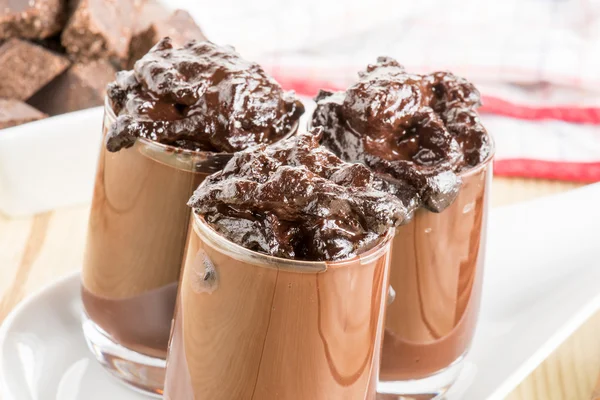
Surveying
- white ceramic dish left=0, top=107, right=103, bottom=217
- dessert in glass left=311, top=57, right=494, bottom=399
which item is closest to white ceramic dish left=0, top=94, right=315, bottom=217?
white ceramic dish left=0, top=107, right=103, bottom=217

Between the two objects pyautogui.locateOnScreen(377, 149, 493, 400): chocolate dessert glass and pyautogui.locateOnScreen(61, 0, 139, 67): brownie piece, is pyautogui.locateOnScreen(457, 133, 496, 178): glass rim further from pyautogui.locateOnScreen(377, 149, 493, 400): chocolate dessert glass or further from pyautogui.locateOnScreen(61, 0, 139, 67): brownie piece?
pyautogui.locateOnScreen(61, 0, 139, 67): brownie piece

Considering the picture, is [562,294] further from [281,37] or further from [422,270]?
[281,37]

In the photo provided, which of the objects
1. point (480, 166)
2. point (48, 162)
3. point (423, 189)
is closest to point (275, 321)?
point (423, 189)

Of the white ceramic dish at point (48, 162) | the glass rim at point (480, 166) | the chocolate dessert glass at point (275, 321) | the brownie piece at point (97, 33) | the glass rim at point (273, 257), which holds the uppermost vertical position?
the glass rim at point (273, 257)

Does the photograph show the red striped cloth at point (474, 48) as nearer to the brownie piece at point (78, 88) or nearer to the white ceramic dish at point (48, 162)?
the brownie piece at point (78, 88)

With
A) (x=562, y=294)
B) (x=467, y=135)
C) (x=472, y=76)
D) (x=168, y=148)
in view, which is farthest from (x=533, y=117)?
(x=168, y=148)

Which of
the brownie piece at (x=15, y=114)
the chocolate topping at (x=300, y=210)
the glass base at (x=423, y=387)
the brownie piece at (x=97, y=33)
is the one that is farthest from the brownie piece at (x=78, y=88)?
the chocolate topping at (x=300, y=210)
